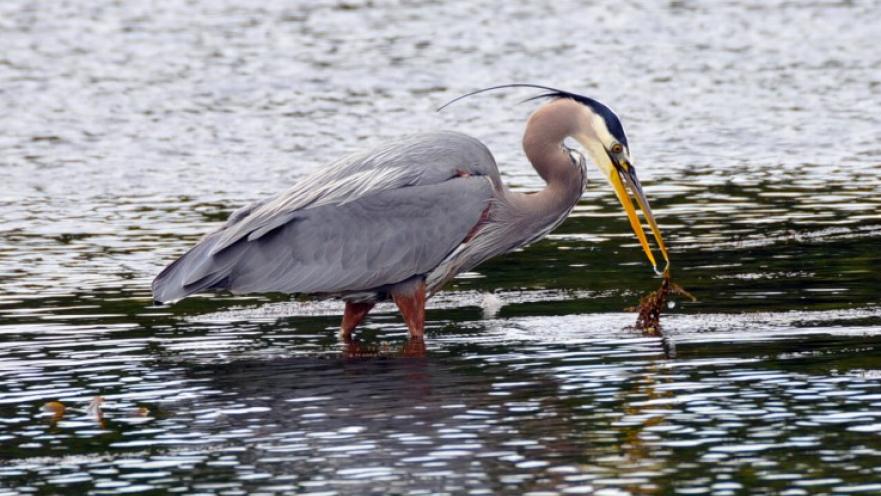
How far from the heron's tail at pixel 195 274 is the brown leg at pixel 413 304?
3.42 feet

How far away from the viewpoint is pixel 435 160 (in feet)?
38.0

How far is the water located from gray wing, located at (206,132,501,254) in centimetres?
71

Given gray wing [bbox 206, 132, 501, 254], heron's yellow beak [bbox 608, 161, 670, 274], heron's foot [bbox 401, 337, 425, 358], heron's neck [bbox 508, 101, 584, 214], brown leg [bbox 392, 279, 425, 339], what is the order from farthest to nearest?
heron's neck [bbox 508, 101, 584, 214] → heron's yellow beak [bbox 608, 161, 670, 274] → gray wing [bbox 206, 132, 501, 254] → brown leg [bbox 392, 279, 425, 339] → heron's foot [bbox 401, 337, 425, 358]

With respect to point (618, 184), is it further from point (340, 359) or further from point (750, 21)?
point (750, 21)

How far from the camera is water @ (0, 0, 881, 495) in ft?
27.1

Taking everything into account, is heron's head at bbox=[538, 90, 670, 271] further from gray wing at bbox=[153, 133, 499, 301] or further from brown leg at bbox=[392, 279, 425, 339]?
brown leg at bbox=[392, 279, 425, 339]

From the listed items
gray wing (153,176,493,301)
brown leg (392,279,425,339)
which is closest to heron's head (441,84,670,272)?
gray wing (153,176,493,301)

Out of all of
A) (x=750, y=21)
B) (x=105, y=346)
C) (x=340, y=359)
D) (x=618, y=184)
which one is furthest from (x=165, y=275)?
(x=750, y=21)

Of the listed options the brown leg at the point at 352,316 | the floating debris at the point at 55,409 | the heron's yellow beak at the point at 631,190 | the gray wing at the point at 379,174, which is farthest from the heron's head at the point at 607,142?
the floating debris at the point at 55,409

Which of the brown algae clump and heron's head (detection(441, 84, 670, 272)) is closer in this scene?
the brown algae clump

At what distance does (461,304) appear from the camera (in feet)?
41.0

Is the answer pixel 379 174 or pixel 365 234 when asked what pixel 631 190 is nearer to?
pixel 379 174

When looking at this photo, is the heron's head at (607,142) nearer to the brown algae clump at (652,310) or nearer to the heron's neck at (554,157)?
the heron's neck at (554,157)

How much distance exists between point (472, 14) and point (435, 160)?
20.5 metres
